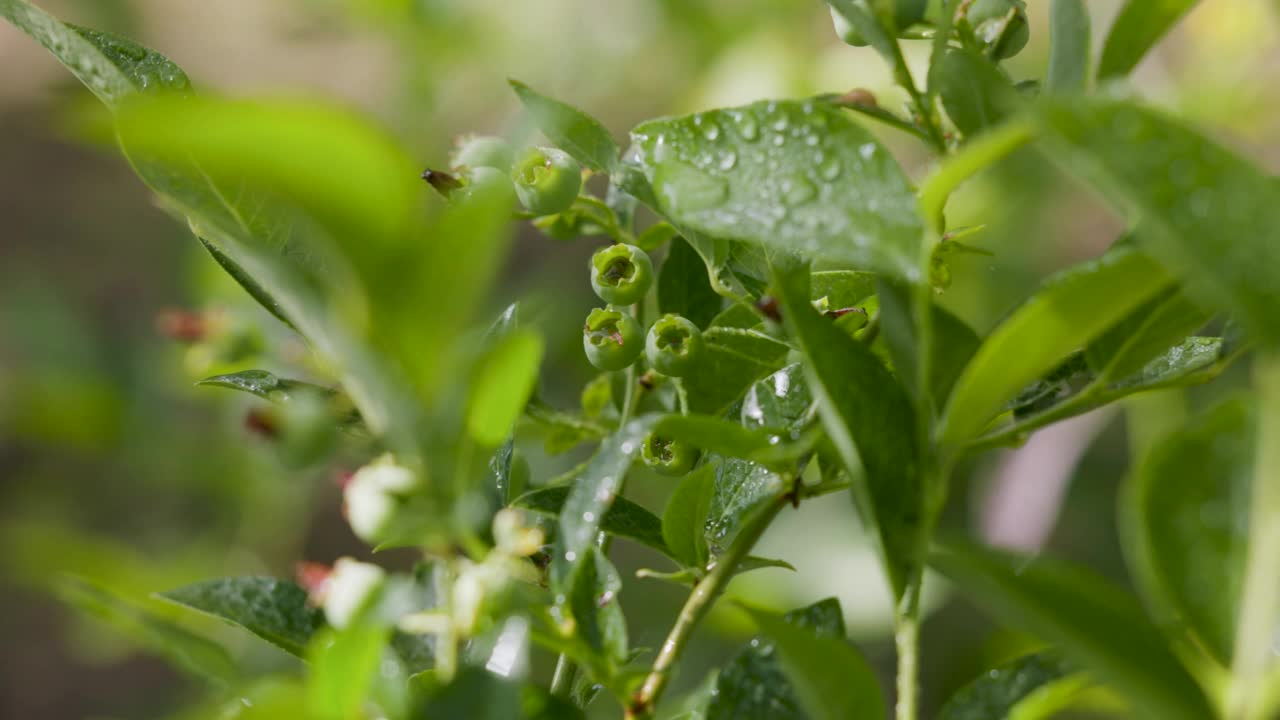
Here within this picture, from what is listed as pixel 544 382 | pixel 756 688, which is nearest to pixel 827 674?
pixel 756 688

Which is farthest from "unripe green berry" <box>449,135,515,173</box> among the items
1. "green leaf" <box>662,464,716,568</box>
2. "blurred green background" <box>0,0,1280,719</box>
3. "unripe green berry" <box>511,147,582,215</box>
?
"blurred green background" <box>0,0,1280,719</box>

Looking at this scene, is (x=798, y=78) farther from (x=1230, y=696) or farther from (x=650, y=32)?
(x=1230, y=696)

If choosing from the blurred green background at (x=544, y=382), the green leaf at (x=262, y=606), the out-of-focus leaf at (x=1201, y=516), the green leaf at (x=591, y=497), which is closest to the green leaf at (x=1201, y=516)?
the out-of-focus leaf at (x=1201, y=516)

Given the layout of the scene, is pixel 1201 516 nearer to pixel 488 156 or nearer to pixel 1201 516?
pixel 1201 516

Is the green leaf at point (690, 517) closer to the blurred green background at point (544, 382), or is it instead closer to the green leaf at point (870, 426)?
the green leaf at point (870, 426)

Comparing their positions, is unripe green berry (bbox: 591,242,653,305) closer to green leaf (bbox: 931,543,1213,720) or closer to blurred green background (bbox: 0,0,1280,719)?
green leaf (bbox: 931,543,1213,720)

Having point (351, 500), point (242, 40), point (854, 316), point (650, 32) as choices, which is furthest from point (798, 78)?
point (242, 40)
